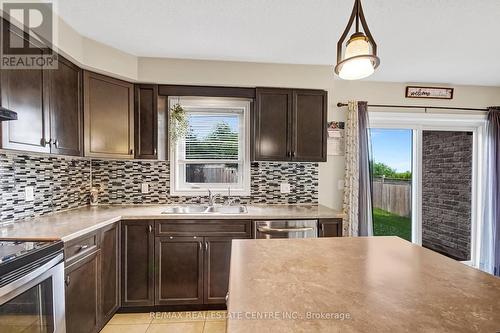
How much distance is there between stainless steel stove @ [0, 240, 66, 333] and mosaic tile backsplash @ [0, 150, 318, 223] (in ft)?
3.03

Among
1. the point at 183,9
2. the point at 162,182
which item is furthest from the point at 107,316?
the point at 183,9

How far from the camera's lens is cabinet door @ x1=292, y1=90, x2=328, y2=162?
279cm

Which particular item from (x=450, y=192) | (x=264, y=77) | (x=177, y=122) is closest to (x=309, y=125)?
(x=264, y=77)

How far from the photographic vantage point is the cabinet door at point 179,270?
2.38 m

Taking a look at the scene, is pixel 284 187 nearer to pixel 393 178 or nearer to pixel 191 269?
pixel 191 269

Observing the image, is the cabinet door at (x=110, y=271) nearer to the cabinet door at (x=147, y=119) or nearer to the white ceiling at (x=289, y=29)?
the cabinet door at (x=147, y=119)

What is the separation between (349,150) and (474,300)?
7.67ft

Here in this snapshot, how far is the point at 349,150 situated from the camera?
306cm

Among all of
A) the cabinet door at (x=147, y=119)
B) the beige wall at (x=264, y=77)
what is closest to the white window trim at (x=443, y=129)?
the beige wall at (x=264, y=77)

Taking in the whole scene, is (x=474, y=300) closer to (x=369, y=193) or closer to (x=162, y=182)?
(x=369, y=193)

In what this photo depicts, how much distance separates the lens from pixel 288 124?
278 centimetres

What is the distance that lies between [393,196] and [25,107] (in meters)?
3.95

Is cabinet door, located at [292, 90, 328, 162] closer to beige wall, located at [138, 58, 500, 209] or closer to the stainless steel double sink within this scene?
beige wall, located at [138, 58, 500, 209]

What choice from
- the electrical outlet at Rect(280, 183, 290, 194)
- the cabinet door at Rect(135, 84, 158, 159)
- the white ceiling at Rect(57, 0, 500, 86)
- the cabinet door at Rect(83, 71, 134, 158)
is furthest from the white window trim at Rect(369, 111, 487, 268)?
the cabinet door at Rect(83, 71, 134, 158)
